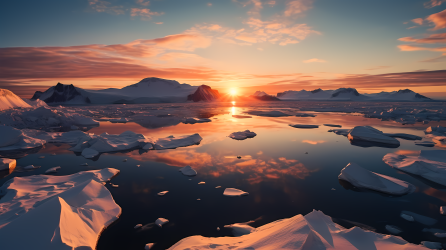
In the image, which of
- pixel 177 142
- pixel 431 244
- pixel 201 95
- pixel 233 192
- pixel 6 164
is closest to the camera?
pixel 431 244

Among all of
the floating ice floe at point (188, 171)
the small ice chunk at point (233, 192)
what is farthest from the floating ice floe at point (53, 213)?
the small ice chunk at point (233, 192)

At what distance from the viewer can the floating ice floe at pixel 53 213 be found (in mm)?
3359

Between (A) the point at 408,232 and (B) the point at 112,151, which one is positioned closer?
(A) the point at 408,232

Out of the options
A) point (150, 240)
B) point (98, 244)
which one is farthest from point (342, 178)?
point (98, 244)

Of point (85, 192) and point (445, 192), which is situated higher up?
point (85, 192)

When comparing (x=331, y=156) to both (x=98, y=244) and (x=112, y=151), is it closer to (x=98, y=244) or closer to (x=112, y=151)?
(x=98, y=244)

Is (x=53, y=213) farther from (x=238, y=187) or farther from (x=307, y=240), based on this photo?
(x=238, y=187)

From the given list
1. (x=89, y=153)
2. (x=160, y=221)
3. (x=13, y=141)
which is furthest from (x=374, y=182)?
(x=13, y=141)

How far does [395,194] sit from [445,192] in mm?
1738

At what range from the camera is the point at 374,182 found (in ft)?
20.8

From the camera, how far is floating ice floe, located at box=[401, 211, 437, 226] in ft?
15.3

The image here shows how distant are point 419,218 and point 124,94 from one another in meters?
119

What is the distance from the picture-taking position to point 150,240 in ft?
13.5

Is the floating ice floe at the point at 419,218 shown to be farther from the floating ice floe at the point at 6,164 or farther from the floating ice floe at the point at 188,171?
the floating ice floe at the point at 6,164
